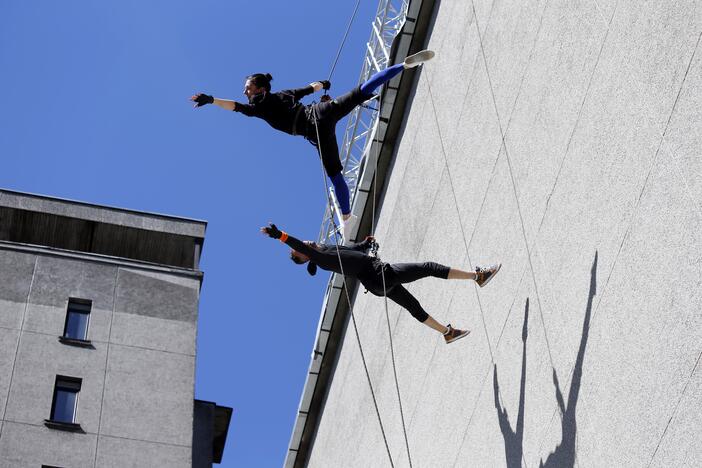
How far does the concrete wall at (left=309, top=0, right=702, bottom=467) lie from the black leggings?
77 cm

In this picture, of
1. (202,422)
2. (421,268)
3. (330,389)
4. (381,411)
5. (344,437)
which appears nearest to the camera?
(421,268)

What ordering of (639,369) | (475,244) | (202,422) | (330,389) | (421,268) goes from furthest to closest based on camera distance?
(202,422)
(330,389)
(475,244)
(421,268)
(639,369)

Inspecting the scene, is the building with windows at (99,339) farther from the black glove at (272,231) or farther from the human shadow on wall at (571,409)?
the human shadow on wall at (571,409)

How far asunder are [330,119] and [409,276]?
189cm

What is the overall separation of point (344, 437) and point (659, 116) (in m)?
9.61

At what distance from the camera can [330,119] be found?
1218 centimetres

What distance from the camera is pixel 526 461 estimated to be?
10.4 meters

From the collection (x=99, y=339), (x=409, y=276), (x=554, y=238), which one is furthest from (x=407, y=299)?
(x=99, y=339)

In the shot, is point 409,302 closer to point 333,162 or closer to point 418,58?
point 333,162

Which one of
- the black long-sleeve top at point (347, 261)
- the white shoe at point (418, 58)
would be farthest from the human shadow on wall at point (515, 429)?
the white shoe at point (418, 58)

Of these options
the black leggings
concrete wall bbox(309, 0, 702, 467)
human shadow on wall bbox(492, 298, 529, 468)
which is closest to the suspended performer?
the black leggings

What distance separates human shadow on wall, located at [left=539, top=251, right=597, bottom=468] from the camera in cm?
960

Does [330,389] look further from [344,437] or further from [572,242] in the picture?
[572,242]

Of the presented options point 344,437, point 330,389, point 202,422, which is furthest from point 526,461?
point 202,422
